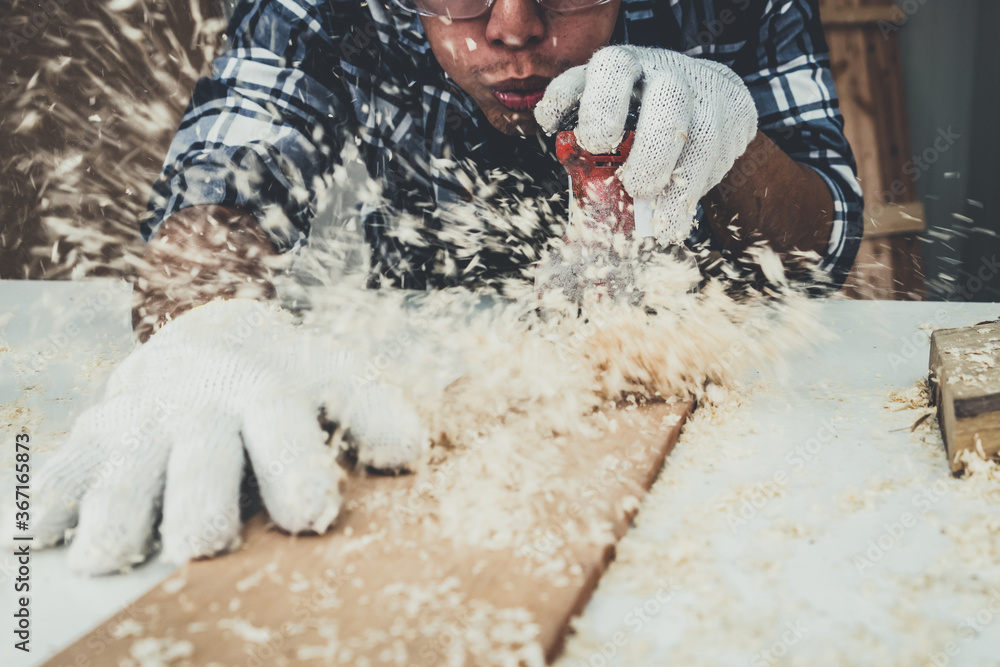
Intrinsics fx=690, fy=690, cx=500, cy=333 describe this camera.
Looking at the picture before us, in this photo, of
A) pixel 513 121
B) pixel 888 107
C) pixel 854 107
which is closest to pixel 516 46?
pixel 513 121

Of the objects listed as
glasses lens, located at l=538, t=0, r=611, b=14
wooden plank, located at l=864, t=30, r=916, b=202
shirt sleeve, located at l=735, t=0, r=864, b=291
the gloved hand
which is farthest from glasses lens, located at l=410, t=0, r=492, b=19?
wooden plank, located at l=864, t=30, r=916, b=202

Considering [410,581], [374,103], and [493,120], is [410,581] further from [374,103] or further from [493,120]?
[374,103]

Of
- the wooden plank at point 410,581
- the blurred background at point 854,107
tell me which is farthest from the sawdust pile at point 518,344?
the blurred background at point 854,107

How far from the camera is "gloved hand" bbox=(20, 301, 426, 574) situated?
70cm

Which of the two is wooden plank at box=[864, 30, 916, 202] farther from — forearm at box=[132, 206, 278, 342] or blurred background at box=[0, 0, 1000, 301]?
forearm at box=[132, 206, 278, 342]

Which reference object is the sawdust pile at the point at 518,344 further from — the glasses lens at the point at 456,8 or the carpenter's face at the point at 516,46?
the glasses lens at the point at 456,8

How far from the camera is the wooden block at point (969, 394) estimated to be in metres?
0.80

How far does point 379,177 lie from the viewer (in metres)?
1.93

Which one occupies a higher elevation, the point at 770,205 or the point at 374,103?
the point at 374,103

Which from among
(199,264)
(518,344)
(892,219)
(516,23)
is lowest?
(892,219)

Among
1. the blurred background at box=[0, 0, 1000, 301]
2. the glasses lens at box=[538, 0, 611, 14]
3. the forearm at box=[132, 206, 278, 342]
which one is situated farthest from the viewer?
the blurred background at box=[0, 0, 1000, 301]

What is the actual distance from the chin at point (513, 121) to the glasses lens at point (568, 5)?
20 cm

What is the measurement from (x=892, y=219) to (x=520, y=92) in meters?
2.21

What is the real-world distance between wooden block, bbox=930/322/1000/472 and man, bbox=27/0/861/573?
436 millimetres
